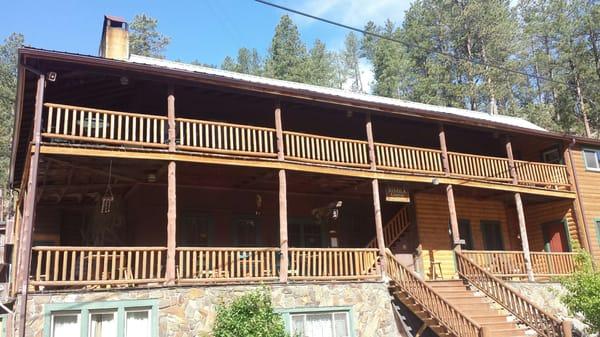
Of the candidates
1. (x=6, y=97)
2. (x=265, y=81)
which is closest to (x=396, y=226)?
(x=265, y=81)

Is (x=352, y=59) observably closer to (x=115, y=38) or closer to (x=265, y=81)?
(x=265, y=81)

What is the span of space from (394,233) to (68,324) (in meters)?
12.3

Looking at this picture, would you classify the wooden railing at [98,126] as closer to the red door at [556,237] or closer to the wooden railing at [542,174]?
the wooden railing at [542,174]

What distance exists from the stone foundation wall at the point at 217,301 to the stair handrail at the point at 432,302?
0.58m

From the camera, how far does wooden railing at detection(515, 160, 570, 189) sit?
66.4 ft

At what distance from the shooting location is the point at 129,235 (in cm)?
1638

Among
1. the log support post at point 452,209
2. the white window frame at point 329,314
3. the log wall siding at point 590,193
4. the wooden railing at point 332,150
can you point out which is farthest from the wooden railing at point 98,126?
the log wall siding at point 590,193

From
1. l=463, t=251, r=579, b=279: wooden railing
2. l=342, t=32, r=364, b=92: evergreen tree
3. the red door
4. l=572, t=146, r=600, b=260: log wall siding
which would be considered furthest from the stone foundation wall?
l=342, t=32, r=364, b=92: evergreen tree

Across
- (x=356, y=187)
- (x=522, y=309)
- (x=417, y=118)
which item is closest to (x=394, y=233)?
(x=356, y=187)

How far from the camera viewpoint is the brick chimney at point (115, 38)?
19203 millimetres

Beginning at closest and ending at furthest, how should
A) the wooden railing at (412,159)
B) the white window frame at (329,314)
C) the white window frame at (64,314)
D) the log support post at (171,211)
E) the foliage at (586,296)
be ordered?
1. the white window frame at (64,314)
2. the log support post at (171,211)
3. the white window frame at (329,314)
4. the foliage at (586,296)
5. the wooden railing at (412,159)

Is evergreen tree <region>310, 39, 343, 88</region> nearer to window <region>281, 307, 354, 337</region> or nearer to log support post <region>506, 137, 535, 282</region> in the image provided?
log support post <region>506, 137, 535, 282</region>

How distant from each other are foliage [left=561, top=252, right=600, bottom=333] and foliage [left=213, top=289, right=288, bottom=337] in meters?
8.51

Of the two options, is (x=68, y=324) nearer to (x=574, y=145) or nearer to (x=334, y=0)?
(x=334, y=0)
